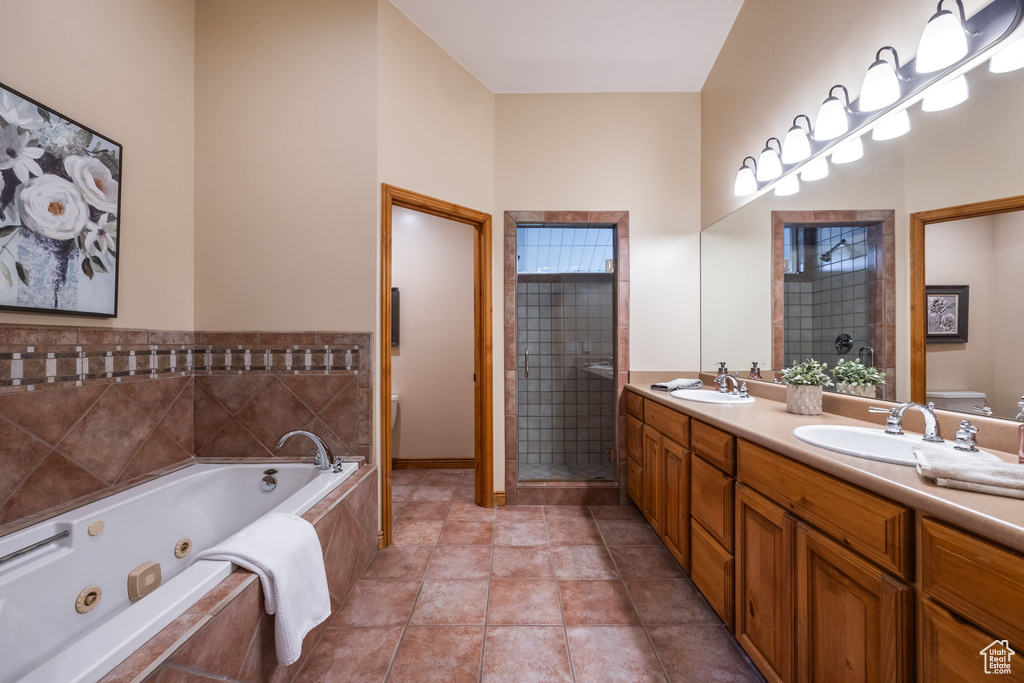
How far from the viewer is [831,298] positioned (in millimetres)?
1740

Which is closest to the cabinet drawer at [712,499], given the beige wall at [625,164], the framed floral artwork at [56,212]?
the beige wall at [625,164]

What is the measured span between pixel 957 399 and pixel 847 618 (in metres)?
0.79

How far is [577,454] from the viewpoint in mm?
3443

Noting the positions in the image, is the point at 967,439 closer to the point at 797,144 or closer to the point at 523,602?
the point at 797,144

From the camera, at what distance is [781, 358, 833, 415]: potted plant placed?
5.35 ft

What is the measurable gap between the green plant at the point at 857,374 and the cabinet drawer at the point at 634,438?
3.47 feet

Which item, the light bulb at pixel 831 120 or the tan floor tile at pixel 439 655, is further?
the light bulb at pixel 831 120

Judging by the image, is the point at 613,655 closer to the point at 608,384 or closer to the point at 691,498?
the point at 691,498

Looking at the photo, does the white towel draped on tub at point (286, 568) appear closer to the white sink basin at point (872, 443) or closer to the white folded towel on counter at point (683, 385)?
the white sink basin at point (872, 443)

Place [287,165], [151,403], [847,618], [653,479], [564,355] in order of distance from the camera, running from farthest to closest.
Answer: [564,355], [653,479], [287,165], [151,403], [847,618]

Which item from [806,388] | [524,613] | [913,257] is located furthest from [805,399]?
[524,613]

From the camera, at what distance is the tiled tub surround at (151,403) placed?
54.5 inches

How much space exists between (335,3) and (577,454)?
3438 mm

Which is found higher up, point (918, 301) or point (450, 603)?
point (918, 301)
